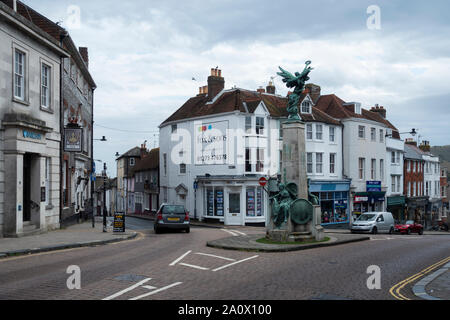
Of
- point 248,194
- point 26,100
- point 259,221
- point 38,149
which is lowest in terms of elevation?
point 259,221

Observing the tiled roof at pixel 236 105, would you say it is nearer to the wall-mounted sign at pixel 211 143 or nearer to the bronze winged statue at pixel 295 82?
the wall-mounted sign at pixel 211 143

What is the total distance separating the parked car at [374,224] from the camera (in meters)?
29.2

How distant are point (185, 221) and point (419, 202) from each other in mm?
39688

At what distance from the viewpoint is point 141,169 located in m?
52.3

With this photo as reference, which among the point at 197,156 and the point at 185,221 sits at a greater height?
the point at 197,156

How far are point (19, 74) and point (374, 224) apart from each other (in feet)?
75.1

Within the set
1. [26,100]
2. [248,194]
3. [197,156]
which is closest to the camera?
[26,100]

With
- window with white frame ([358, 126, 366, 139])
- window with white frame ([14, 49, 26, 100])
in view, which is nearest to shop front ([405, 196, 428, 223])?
window with white frame ([358, 126, 366, 139])

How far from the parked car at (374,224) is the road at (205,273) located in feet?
43.6

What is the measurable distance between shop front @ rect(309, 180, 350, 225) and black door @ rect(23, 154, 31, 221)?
24009mm

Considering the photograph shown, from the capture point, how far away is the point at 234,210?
34.2 meters
